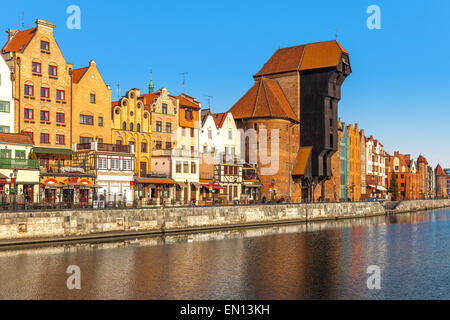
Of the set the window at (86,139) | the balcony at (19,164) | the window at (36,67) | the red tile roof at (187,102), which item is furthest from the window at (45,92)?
the red tile roof at (187,102)

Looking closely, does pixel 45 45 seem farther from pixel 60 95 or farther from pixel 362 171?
pixel 362 171

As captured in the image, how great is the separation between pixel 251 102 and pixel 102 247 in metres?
57.8

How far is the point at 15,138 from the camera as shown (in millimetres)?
59062

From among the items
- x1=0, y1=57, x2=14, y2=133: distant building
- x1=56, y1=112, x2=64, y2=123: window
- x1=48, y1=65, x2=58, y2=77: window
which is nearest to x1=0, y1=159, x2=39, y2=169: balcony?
x1=0, y1=57, x2=14, y2=133: distant building

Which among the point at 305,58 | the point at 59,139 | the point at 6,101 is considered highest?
the point at 305,58

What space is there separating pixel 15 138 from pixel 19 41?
1315 centimetres

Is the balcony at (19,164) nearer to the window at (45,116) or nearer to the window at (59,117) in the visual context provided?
the window at (45,116)

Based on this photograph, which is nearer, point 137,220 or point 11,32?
point 137,220

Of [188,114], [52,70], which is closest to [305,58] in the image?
[188,114]

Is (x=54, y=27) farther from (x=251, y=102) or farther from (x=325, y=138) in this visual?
(x=325, y=138)

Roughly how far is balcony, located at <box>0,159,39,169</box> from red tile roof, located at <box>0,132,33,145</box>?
275cm

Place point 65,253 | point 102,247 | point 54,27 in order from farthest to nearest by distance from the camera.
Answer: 1. point 54,27
2. point 102,247
3. point 65,253
